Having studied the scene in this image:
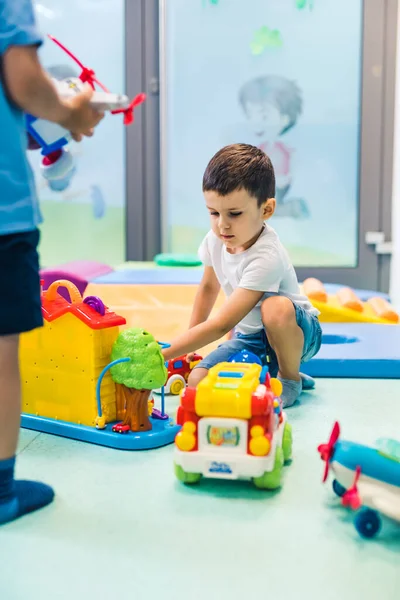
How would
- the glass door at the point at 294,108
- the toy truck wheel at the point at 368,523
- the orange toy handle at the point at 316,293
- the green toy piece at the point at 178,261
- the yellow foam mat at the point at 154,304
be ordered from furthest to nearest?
1. the glass door at the point at 294,108
2. the green toy piece at the point at 178,261
3. the orange toy handle at the point at 316,293
4. the yellow foam mat at the point at 154,304
5. the toy truck wheel at the point at 368,523

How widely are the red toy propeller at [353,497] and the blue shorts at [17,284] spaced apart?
461 millimetres

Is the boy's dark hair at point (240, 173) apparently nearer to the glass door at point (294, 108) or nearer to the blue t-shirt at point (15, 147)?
the blue t-shirt at point (15, 147)

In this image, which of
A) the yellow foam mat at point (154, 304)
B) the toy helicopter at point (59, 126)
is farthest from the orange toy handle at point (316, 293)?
the toy helicopter at point (59, 126)

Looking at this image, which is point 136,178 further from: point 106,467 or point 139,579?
point 139,579

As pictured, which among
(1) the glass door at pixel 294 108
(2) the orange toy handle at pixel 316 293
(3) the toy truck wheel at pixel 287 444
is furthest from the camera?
(1) the glass door at pixel 294 108

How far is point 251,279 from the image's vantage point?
1.38 metres

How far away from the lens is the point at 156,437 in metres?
1.23

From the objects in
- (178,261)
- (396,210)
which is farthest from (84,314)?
(396,210)

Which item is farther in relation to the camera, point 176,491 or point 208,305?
point 208,305

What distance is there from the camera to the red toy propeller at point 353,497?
0.91 metres

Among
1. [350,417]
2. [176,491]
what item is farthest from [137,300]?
[176,491]

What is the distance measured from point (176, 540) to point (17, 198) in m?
0.47

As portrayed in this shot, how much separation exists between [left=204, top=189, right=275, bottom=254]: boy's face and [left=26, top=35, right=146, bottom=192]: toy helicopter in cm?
30

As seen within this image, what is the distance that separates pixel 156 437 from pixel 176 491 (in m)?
0.18
